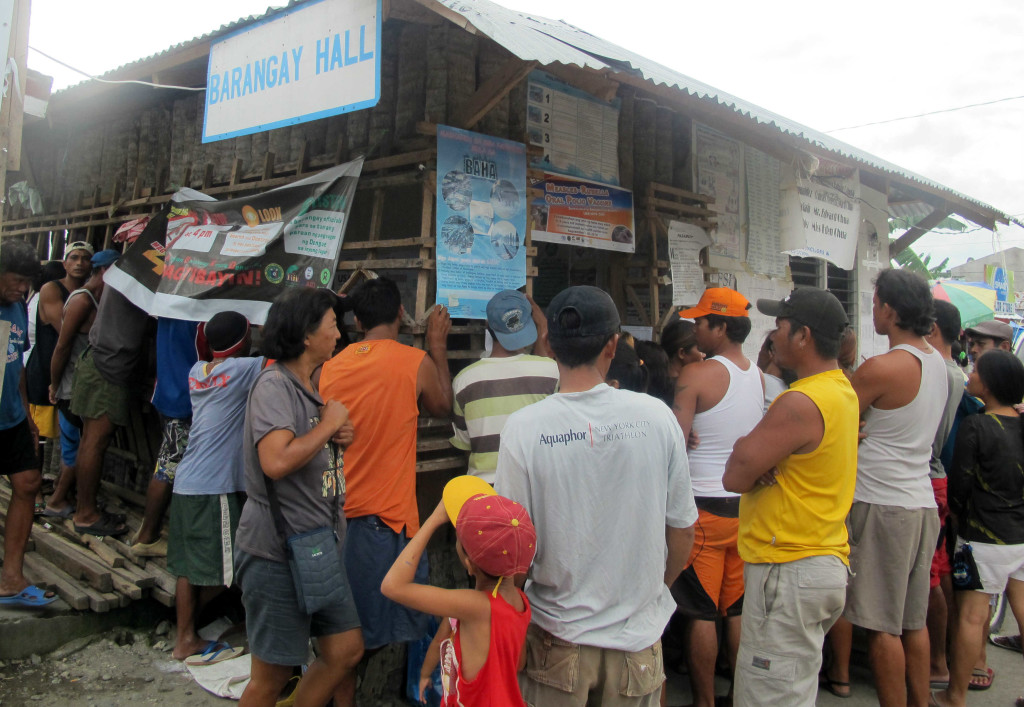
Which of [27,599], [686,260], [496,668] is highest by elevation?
[686,260]

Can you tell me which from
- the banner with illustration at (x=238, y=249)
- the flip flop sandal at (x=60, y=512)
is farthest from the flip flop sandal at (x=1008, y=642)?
the flip flop sandal at (x=60, y=512)

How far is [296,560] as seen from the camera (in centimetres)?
268

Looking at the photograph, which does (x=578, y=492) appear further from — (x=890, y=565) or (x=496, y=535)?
(x=890, y=565)

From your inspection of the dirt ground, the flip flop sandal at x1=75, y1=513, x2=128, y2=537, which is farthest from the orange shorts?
the flip flop sandal at x1=75, y1=513, x2=128, y2=537

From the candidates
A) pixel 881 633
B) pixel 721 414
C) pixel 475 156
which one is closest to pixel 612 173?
pixel 475 156

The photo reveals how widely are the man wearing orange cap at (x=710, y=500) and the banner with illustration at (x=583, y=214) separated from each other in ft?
4.58

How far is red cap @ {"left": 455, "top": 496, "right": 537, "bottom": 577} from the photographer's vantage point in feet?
5.99

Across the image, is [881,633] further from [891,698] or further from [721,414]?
[721,414]

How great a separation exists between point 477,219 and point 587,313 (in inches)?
76.5

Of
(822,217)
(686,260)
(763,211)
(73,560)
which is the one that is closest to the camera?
(73,560)

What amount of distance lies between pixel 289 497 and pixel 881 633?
8.76 feet

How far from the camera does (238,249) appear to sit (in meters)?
4.41

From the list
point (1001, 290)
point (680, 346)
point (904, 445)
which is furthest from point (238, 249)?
point (1001, 290)

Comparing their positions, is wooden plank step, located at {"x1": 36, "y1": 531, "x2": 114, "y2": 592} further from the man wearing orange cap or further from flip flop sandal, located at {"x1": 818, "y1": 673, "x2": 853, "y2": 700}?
flip flop sandal, located at {"x1": 818, "y1": 673, "x2": 853, "y2": 700}
